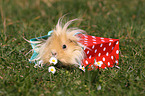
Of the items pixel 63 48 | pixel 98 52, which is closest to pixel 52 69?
pixel 63 48

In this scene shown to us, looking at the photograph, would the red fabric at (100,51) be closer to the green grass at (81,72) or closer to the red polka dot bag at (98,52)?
the red polka dot bag at (98,52)

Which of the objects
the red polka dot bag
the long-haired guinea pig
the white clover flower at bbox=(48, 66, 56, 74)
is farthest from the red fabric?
the white clover flower at bbox=(48, 66, 56, 74)

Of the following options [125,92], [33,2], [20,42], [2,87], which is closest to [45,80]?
[2,87]

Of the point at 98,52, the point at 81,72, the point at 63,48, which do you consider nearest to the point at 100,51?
the point at 98,52

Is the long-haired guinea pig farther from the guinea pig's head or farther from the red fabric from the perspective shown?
the red fabric

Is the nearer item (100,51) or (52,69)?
(52,69)

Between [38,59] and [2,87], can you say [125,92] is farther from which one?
[2,87]

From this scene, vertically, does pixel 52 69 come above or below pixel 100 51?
below

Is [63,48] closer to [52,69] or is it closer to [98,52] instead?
[52,69]
